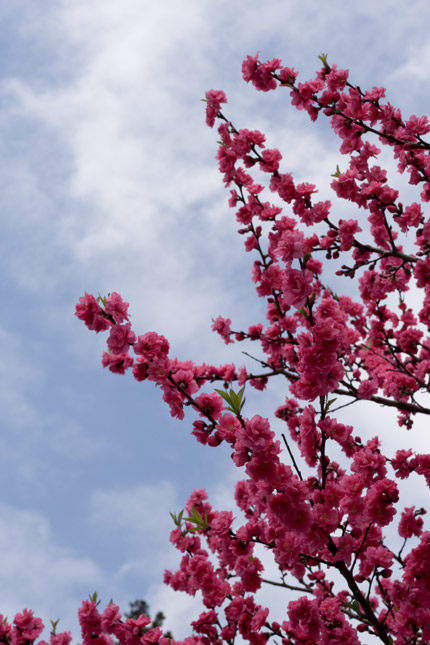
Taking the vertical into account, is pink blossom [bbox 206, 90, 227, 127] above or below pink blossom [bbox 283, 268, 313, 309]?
above

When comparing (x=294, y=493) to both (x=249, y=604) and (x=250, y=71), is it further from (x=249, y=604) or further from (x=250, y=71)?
(x=250, y=71)

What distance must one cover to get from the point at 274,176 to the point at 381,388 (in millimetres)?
3739

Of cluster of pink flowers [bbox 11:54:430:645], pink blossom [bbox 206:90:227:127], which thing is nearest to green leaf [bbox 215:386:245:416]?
cluster of pink flowers [bbox 11:54:430:645]

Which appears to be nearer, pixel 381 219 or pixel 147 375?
pixel 147 375

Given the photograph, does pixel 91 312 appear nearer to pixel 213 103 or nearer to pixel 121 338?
pixel 121 338

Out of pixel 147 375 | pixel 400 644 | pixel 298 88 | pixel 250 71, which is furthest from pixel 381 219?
pixel 400 644

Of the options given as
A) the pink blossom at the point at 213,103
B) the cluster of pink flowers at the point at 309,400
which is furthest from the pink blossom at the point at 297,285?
the pink blossom at the point at 213,103

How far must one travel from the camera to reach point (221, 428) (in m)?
3.43

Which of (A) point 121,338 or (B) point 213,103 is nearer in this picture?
(A) point 121,338

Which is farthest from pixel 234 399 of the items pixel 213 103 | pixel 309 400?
pixel 213 103

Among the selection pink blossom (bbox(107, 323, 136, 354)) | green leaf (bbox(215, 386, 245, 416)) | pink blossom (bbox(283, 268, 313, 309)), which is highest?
pink blossom (bbox(107, 323, 136, 354))

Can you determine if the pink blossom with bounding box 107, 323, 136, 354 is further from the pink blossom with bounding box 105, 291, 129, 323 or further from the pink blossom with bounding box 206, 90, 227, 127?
the pink blossom with bounding box 206, 90, 227, 127

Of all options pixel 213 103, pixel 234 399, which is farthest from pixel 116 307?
pixel 213 103

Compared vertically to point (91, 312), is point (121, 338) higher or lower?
lower
